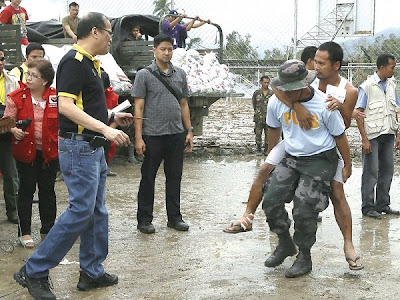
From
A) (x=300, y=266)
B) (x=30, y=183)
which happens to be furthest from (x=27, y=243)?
(x=300, y=266)

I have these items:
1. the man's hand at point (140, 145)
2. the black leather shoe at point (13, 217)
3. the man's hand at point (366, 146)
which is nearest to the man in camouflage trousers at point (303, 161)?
the man's hand at point (140, 145)

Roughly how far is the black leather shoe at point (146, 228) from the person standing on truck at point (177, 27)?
5.43m

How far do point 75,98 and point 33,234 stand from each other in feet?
8.01

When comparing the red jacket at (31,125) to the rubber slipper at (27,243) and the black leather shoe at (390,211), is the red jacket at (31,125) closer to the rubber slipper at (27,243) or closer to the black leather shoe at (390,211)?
the rubber slipper at (27,243)

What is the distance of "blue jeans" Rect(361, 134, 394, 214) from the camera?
7.52m

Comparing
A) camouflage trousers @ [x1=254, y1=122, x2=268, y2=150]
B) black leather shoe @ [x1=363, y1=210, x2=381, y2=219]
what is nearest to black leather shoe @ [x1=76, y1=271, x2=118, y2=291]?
black leather shoe @ [x1=363, y1=210, x2=381, y2=219]

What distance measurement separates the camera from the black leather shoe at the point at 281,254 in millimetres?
5289

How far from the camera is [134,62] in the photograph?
11766mm

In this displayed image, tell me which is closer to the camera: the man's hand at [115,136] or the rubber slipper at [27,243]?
the man's hand at [115,136]

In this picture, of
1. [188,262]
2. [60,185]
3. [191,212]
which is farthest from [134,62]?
[188,262]

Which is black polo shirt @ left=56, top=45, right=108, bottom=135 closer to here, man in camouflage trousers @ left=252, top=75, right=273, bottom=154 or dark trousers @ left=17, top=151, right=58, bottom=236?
dark trousers @ left=17, top=151, right=58, bottom=236

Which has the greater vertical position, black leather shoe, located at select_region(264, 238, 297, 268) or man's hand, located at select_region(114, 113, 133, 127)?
man's hand, located at select_region(114, 113, 133, 127)

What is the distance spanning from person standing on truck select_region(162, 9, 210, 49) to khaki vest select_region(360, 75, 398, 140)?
457cm

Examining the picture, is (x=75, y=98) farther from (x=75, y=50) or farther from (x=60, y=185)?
(x=60, y=185)
